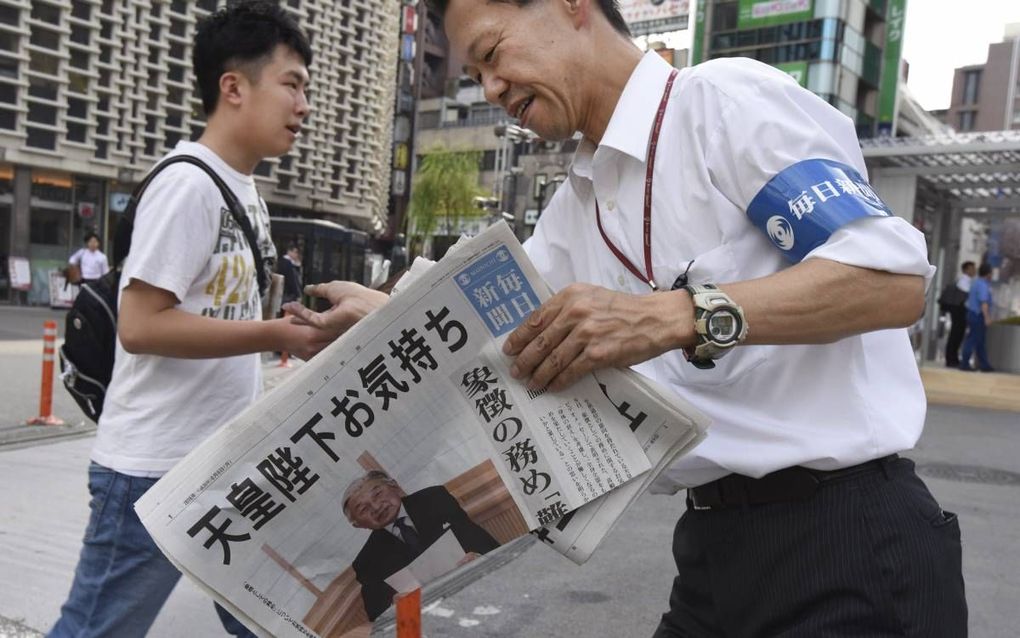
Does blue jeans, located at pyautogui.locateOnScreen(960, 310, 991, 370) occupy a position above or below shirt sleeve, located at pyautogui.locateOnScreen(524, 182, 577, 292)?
below

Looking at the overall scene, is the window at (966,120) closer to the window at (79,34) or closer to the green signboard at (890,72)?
the green signboard at (890,72)

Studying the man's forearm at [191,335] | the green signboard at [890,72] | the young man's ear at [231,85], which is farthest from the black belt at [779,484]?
the green signboard at [890,72]

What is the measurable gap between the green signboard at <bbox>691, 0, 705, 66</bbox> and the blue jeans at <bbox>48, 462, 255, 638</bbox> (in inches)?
1510

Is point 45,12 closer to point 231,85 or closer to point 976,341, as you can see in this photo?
point 976,341

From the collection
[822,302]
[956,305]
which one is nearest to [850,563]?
[822,302]

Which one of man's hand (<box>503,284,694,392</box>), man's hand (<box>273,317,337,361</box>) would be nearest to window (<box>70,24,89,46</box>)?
Answer: man's hand (<box>273,317,337,361</box>)

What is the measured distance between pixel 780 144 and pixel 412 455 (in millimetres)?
684

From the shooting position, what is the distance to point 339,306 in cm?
162

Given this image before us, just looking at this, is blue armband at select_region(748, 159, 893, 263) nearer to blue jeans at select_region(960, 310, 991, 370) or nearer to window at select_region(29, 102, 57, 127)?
blue jeans at select_region(960, 310, 991, 370)

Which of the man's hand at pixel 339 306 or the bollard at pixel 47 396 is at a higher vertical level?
the man's hand at pixel 339 306

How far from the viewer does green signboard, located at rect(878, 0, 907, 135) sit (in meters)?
37.4

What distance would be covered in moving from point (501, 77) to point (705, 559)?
0.87 meters

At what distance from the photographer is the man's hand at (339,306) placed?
5.17 feet

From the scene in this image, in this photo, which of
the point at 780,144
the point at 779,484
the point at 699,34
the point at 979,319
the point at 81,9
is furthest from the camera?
the point at 699,34
